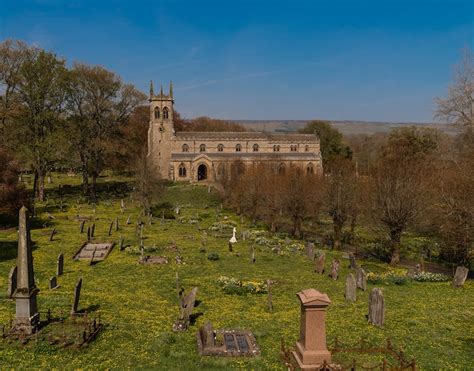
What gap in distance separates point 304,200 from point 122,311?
2382 centimetres

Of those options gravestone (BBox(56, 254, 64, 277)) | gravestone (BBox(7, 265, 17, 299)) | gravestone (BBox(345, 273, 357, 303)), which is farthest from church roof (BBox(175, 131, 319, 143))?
gravestone (BBox(345, 273, 357, 303))

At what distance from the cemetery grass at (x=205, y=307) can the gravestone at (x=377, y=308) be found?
1.30 ft

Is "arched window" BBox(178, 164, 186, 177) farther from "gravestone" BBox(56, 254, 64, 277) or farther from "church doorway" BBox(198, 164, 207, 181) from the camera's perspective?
"gravestone" BBox(56, 254, 64, 277)

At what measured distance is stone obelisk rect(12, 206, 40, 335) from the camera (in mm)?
13805

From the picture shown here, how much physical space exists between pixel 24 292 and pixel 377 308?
12.8 metres

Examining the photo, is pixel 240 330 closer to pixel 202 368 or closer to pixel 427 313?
pixel 202 368

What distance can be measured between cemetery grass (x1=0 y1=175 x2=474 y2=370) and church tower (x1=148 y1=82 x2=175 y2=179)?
42864 millimetres

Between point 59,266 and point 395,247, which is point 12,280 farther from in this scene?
point 395,247

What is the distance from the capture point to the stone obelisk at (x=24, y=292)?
1380 centimetres

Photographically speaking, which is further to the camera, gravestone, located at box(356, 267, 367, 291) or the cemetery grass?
gravestone, located at box(356, 267, 367, 291)

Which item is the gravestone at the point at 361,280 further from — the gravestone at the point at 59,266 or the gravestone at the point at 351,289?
the gravestone at the point at 59,266

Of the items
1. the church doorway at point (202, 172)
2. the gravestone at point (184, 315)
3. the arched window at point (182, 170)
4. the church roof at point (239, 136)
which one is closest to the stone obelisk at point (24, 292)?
the gravestone at point (184, 315)

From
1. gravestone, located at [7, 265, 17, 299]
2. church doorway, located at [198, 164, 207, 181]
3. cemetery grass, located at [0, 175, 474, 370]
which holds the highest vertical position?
church doorway, located at [198, 164, 207, 181]

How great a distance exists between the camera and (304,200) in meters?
37.7
